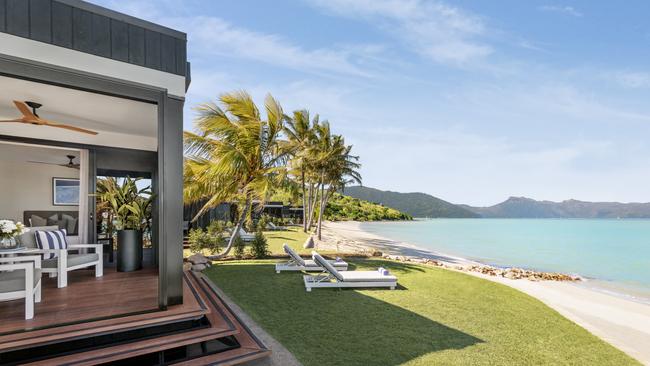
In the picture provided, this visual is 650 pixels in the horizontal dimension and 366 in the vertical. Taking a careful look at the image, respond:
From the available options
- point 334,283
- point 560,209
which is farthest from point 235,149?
point 560,209

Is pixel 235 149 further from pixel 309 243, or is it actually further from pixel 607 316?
pixel 607 316

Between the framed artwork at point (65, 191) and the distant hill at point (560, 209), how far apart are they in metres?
110

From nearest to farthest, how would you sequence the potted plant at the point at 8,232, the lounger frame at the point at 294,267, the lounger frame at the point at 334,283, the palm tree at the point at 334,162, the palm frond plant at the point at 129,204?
the potted plant at the point at 8,232
the palm frond plant at the point at 129,204
the lounger frame at the point at 334,283
the lounger frame at the point at 294,267
the palm tree at the point at 334,162

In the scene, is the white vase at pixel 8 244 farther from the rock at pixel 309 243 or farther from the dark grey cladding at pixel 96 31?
the rock at pixel 309 243

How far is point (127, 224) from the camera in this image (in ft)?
19.0

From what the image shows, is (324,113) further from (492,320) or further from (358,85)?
(492,320)

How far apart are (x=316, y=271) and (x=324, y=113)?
40.9ft

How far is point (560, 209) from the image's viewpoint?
342 ft

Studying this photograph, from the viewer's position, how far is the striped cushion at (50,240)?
486 cm

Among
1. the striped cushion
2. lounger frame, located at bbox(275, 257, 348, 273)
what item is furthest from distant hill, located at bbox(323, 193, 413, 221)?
the striped cushion

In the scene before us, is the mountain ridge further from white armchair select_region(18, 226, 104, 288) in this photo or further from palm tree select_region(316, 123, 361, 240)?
white armchair select_region(18, 226, 104, 288)

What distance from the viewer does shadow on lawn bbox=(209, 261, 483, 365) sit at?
366cm

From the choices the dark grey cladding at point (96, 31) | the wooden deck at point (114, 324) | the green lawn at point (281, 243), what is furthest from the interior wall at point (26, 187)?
the dark grey cladding at point (96, 31)

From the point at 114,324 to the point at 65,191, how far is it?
5742mm
